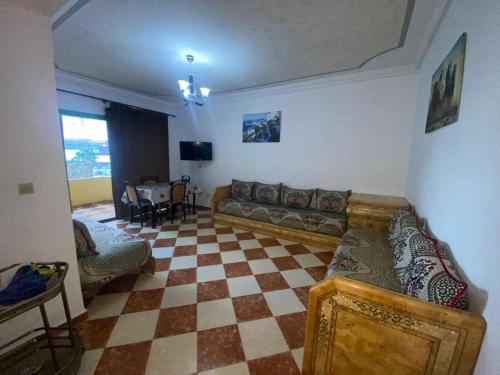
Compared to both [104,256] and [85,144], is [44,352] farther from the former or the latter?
[85,144]

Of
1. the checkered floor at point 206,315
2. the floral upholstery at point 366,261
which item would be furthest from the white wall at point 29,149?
the floral upholstery at point 366,261

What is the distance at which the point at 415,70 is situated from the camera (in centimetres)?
280

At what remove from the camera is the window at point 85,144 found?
3.80m

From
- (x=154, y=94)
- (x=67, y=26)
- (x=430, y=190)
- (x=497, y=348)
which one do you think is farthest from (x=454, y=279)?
(x=154, y=94)

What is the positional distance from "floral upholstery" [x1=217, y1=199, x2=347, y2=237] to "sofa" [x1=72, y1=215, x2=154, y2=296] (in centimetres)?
181

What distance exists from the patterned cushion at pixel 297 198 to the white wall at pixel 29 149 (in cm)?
304

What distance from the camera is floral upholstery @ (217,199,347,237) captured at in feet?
9.78

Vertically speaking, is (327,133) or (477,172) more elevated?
(327,133)

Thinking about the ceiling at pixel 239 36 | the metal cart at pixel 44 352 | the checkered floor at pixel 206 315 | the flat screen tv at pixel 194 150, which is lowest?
the checkered floor at pixel 206 315

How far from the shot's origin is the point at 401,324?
3.13 ft

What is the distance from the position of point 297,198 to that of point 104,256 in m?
2.86

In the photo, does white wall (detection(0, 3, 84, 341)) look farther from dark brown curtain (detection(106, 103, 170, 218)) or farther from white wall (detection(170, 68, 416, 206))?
white wall (detection(170, 68, 416, 206))

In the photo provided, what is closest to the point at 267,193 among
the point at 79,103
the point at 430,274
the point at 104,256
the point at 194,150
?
the point at 194,150

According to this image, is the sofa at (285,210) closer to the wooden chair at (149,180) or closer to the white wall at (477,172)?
the white wall at (477,172)
